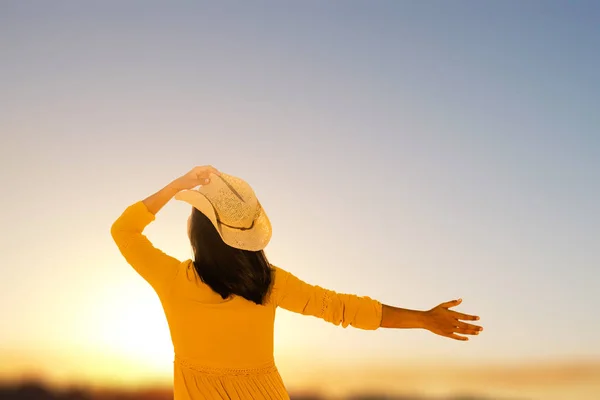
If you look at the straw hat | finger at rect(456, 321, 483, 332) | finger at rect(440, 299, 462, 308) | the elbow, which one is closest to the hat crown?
the straw hat

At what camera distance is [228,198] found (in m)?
3.23

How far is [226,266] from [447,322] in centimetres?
116

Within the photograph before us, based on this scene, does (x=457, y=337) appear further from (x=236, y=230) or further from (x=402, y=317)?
(x=236, y=230)

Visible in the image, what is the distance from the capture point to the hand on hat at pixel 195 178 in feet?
11.0

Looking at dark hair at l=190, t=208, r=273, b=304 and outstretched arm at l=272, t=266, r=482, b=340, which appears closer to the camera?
dark hair at l=190, t=208, r=273, b=304

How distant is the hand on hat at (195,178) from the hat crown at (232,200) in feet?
0.17

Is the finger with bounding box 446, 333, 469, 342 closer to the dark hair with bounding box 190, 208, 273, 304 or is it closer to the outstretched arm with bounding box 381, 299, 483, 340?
the outstretched arm with bounding box 381, 299, 483, 340

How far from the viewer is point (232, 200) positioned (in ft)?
10.6

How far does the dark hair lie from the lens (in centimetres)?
308

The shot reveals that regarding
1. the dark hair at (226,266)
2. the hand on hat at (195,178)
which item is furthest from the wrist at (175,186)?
the dark hair at (226,266)

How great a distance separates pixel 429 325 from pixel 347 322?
0.42m

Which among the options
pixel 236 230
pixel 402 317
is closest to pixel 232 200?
pixel 236 230

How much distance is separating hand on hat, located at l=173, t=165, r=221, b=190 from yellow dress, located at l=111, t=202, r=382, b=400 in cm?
35

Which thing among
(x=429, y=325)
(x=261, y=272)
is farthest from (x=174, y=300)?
(x=429, y=325)
